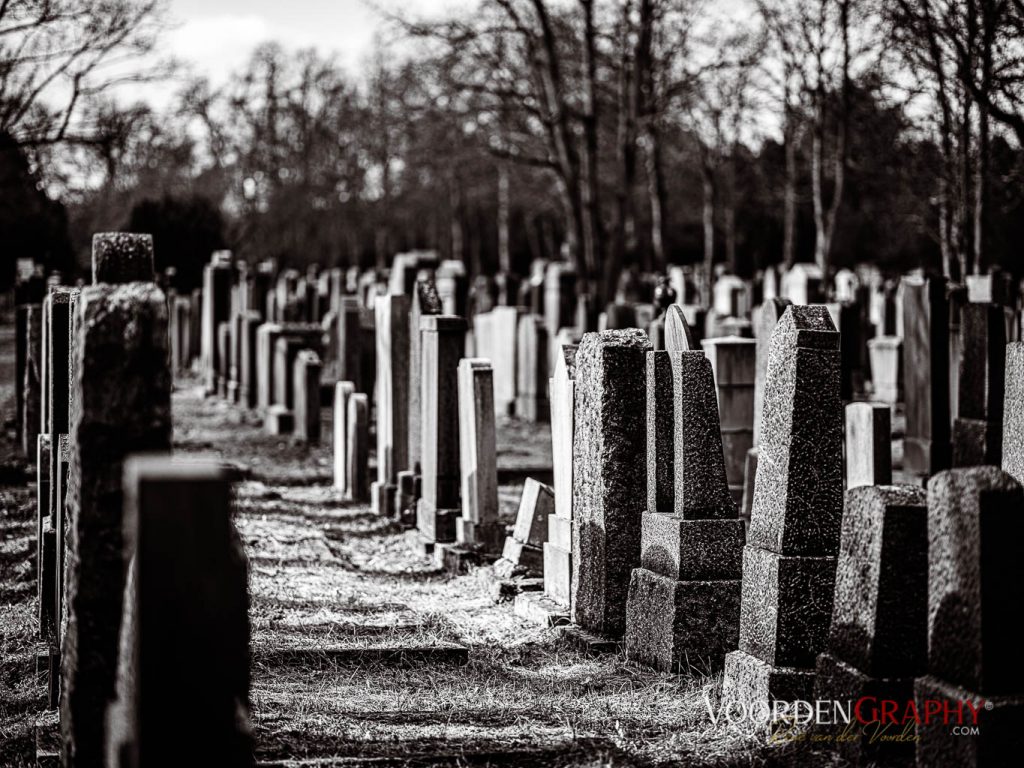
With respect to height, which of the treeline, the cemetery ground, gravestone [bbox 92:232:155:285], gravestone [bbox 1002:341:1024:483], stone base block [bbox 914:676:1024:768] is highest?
the treeline

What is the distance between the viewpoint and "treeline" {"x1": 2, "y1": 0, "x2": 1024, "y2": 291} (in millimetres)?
16344

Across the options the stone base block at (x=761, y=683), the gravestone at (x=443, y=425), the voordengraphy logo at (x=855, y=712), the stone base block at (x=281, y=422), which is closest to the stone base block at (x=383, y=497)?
the gravestone at (x=443, y=425)

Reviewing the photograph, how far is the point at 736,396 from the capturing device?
10.8 meters

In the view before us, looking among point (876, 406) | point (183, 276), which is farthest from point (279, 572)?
point (183, 276)

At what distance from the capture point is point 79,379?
3.64 m

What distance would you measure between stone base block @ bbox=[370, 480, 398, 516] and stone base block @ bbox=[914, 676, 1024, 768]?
6.93 metres

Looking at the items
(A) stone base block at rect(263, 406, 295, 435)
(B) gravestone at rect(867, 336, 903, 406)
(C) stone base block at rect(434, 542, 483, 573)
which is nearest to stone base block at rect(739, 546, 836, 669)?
(C) stone base block at rect(434, 542, 483, 573)

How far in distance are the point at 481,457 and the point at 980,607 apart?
17.4ft

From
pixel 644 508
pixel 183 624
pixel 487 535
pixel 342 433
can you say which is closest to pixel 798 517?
pixel 644 508

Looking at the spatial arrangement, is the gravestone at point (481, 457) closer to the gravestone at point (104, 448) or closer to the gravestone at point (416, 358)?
the gravestone at point (416, 358)

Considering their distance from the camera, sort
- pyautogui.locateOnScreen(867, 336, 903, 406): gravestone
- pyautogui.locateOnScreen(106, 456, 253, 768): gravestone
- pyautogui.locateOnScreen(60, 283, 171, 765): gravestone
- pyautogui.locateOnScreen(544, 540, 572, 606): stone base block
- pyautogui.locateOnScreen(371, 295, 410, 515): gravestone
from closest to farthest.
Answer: pyautogui.locateOnScreen(106, 456, 253, 768): gravestone → pyautogui.locateOnScreen(60, 283, 171, 765): gravestone → pyautogui.locateOnScreen(544, 540, 572, 606): stone base block → pyautogui.locateOnScreen(371, 295, 410, 515): gravestone → pyautogui.locateOnScreen(867, 336, 903, 406): gravestone

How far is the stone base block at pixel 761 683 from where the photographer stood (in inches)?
186

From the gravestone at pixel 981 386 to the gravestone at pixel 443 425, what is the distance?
178 inches

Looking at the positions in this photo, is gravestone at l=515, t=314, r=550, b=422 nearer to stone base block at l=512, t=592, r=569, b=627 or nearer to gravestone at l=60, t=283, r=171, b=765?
stone base block at l=512, t=592, r=569, b=627
